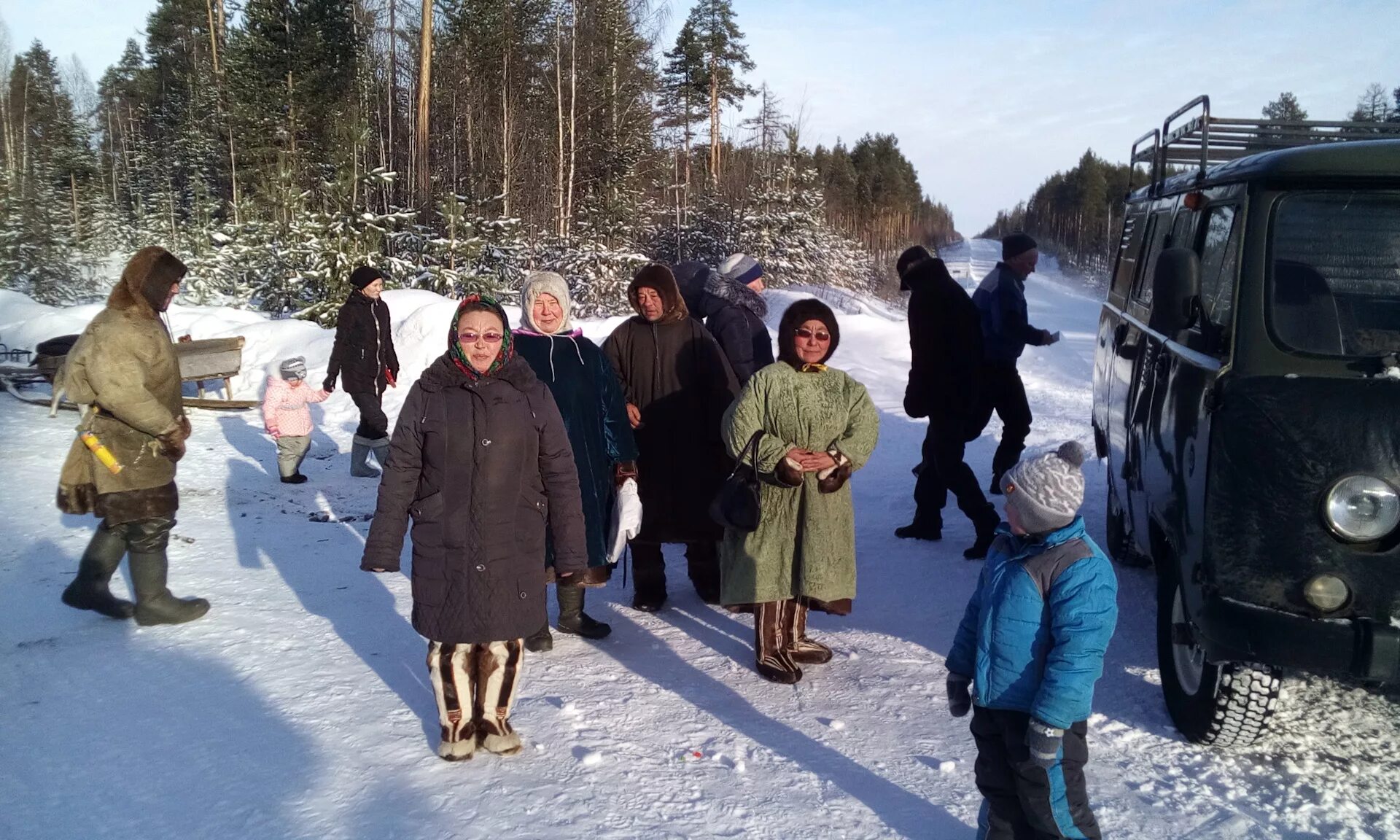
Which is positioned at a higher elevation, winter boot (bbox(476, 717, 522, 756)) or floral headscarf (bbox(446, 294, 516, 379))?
floral headscarf (bbox(446, 294, 516, 379))

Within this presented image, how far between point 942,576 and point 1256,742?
7.71 feet

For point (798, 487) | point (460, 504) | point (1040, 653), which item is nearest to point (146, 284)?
point (460, 504)

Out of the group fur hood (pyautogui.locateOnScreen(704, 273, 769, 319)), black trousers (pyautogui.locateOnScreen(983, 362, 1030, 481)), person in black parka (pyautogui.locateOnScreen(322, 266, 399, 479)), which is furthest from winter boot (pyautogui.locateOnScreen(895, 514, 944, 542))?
person in black parka (pyautogui.locateOnScreen(322, 266, 399, 479))

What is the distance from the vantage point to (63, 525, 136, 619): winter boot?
4953mm

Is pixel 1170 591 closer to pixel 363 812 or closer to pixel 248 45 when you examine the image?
pixel 363 812

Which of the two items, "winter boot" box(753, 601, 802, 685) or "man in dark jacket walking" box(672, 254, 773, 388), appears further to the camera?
"man in dark jacket walking" box(672, 254, 773, 388)

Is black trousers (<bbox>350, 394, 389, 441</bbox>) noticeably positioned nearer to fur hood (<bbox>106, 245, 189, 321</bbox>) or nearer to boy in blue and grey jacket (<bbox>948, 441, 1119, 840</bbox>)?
fur hood (<bbox>106, 245, 189, 321</bbox>)

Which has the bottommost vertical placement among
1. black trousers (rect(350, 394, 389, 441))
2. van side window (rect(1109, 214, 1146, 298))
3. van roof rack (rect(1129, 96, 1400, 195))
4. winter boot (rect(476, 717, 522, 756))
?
winter boot (rect(476, 717, 522, 756))

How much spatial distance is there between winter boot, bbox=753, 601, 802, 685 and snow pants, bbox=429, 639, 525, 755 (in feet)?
4.01

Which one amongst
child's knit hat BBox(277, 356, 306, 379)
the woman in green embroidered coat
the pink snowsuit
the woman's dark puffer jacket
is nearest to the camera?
the woman's dark puffer jacket

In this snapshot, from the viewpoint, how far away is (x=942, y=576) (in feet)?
19.4

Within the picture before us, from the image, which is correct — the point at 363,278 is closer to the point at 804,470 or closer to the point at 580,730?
the point at 804,470

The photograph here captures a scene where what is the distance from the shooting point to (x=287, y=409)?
8227 mm

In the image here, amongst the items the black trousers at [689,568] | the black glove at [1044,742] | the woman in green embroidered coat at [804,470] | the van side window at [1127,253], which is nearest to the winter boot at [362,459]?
the black trousers at [689,568]
